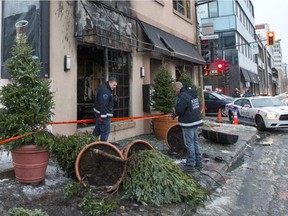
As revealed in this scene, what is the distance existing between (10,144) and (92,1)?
4.87m

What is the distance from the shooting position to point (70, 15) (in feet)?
25.0

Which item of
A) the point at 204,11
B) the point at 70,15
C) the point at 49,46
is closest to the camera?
the point at 49,46

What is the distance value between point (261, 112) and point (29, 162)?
36.1ft

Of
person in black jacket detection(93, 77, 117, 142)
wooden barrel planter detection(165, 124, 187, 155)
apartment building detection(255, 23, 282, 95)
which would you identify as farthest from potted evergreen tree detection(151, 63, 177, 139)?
apartment building detection(255, 23, 282, 95)

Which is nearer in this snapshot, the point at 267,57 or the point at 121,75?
the point at 121,75

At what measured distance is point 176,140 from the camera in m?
7.87

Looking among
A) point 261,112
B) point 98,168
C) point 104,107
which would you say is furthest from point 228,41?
point 98,168

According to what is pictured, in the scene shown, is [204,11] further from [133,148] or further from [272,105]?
[133,148]

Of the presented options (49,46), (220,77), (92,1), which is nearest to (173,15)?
(92,1)

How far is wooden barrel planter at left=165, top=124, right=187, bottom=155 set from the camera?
25.6 feet

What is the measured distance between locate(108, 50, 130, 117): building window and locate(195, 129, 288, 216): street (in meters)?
3.87

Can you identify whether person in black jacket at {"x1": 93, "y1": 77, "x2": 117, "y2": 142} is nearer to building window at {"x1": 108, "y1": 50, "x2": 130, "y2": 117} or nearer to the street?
building window at {"x1": 108, "y1": 50, "x2": 130, "y2": 117}

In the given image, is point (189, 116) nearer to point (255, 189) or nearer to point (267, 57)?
point (255, 189)

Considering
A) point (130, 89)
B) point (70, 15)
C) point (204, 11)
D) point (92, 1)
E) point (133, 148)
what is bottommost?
point (133, 148)
